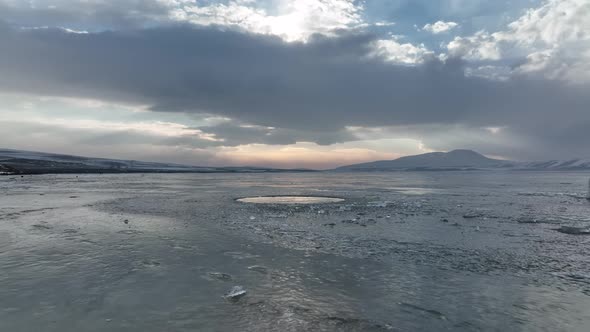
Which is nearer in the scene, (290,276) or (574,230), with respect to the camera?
(290,276)

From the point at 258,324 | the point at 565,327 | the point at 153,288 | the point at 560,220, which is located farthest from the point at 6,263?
the point at 560,220

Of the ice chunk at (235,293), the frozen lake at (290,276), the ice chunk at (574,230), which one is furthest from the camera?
the ice chunk at (574,230)

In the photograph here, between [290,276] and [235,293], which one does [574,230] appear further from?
[235,293]

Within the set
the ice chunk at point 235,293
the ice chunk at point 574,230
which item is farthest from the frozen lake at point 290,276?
the ice chunk at point 574,230

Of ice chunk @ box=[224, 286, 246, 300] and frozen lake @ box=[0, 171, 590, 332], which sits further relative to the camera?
ice chunk @ box=[224, 286, 246, 300]

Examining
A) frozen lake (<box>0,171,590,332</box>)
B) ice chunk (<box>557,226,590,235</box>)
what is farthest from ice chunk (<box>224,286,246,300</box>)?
ice chunk (<box>557,226,590,235</box>)

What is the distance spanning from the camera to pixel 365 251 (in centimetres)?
1315

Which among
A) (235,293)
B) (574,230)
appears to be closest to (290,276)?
(235,293)

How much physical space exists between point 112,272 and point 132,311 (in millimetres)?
3147

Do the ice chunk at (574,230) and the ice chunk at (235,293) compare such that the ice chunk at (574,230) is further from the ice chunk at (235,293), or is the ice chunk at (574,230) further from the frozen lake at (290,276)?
the ice chunk at (235,293)

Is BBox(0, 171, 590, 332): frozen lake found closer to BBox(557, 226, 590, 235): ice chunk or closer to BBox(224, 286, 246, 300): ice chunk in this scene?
BBox(224, 286, 246, 300): ice chunk

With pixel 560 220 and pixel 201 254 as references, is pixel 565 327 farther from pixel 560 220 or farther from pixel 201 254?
pixel 560 220

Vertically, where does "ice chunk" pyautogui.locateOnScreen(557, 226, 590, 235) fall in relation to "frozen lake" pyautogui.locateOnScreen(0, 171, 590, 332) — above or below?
above

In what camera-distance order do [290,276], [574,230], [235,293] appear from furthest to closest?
[574,230] < [290,276] < [235,293]
